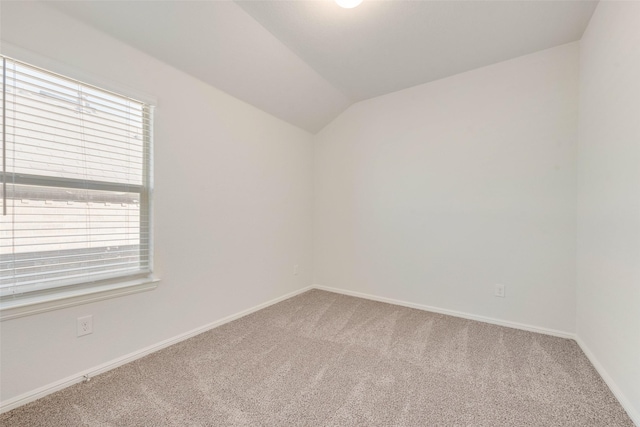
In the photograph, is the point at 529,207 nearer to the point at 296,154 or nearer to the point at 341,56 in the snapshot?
the point at 341,56

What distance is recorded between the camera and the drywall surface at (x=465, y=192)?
225 centimetres

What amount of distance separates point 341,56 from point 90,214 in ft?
7.53

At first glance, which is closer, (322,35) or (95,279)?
(95,279)

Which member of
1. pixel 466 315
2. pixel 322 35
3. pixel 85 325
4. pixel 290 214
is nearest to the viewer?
pixel 85 325

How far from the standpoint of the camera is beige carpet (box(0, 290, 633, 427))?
4.41 ft

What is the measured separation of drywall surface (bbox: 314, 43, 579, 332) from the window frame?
6.85 feet

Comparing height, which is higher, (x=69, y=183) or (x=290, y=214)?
(x=69, y=183)

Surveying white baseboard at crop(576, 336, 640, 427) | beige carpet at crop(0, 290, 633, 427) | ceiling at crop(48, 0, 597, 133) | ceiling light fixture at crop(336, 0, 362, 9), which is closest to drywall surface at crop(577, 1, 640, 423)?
white baseboard at crop(576, 336, 640, 427)

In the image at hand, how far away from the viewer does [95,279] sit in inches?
66.8

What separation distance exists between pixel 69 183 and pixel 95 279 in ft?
2.02

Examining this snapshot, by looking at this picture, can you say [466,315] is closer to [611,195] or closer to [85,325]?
[611,195]

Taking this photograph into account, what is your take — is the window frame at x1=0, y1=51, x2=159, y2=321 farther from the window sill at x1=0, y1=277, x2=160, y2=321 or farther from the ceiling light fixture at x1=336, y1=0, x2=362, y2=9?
the ceiling light fixture at x1=336, y1=0, x2=362, y2=9

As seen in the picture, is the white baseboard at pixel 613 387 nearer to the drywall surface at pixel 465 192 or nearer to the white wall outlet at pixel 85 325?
the drywall surface at pixel 465 192

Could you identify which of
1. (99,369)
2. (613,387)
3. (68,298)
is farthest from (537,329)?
(68,298)
